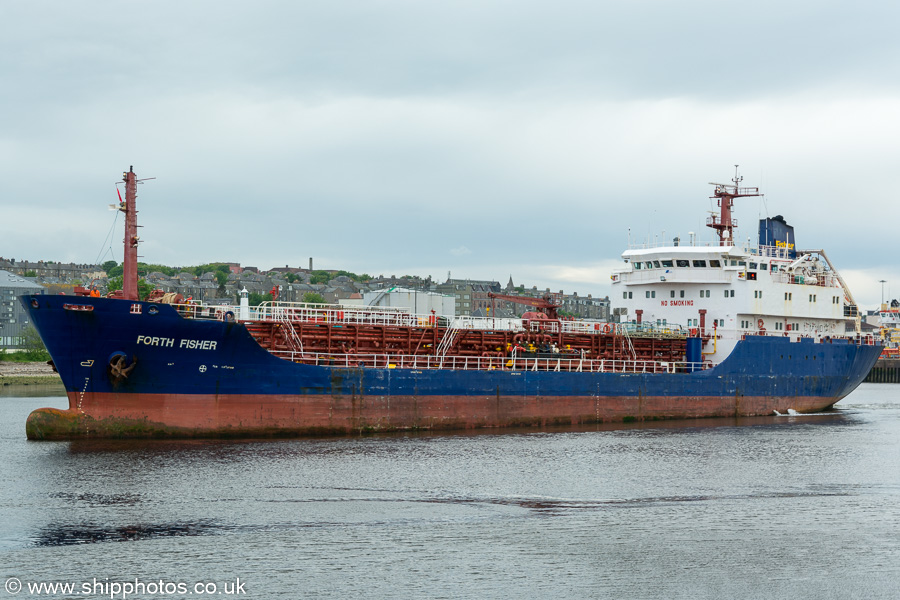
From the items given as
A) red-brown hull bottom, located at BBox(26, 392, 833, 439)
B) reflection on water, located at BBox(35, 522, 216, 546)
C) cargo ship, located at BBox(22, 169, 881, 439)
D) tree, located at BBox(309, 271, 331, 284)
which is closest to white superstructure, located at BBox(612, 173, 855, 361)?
cargo ship, located at BBox(22, 169, 881, 439)

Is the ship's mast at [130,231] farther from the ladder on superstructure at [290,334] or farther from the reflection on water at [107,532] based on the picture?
the reflection on water at [107,532]

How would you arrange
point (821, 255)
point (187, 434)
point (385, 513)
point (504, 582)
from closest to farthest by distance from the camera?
point (504, 582), point (385, 513), point (187, 434), point (821, 255)

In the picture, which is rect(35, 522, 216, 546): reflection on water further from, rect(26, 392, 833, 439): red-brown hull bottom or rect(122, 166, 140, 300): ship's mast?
rect(122, 166, 140, 300): ship's mast

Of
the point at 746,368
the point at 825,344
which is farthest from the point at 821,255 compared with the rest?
the point at 746,368

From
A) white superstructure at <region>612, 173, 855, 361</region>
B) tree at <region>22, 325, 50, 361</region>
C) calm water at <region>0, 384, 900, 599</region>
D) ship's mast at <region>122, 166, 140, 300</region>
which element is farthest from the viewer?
tree at <region>22, 325, 50, 361</region>

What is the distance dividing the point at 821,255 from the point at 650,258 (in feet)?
32.3

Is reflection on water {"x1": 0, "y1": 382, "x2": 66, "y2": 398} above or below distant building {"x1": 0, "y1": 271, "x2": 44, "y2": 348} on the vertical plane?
below

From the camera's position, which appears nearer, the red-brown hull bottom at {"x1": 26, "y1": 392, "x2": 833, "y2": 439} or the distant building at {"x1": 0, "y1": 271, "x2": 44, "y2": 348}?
the red-brown hull bottom at {"x1": 26, "y1": 392, "x2": 833, "y2": 439}

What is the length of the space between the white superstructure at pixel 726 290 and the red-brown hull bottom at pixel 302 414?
6.56m

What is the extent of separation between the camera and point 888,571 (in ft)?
53.4

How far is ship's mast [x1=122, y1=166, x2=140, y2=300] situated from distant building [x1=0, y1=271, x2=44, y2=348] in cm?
9053

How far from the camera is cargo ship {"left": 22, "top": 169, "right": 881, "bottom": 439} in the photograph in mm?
27516

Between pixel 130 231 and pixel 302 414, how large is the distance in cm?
779

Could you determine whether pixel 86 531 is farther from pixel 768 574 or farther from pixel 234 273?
pixel 234 273
